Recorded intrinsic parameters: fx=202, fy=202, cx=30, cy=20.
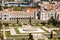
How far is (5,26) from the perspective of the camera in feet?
73.4

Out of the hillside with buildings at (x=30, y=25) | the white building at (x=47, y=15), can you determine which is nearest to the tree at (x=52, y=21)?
the hillside with buildings at (x=30, y=25)

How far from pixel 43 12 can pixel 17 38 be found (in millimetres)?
10164

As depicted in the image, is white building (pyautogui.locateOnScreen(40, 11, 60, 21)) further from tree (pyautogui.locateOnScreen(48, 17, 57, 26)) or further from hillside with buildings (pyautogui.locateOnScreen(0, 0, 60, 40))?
tree (pyautogui.locateOnScreen(48, 17, 57, 26))

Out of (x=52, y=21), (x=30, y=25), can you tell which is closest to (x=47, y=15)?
(x=52, y=21)

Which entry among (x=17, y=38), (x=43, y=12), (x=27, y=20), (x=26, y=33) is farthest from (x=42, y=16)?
(x=17, y=38)

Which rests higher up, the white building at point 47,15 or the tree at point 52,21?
the white building at point 47,15

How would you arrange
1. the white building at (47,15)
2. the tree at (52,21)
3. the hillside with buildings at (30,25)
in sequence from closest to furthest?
the hillside with buildings at (30,25)
the tree at (52,21)
the white building at (47,15)

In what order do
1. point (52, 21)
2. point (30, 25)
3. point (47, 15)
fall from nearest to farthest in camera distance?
point (30, 25) → point (52, 21) → point (47, 15)

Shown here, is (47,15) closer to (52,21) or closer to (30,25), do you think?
(52,21)

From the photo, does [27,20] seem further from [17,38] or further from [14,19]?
[17,38]

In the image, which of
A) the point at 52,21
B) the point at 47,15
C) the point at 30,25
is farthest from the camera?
the point at 47,15

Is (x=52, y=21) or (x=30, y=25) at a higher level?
(x=52, y=21)

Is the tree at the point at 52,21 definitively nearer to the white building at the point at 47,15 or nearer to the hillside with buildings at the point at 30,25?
the hillside with buildings at the point at 30,25

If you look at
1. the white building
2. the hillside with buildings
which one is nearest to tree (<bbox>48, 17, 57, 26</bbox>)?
the hillside with buildings
